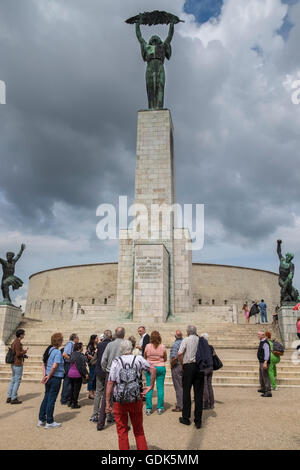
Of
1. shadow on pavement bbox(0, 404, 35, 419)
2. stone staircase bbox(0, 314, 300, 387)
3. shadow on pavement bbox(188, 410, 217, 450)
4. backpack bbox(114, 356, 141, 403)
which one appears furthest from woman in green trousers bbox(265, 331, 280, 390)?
shadow on pavement bbox(0, 404, 35, 419)

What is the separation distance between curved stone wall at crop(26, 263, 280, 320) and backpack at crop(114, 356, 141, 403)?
29.1 m

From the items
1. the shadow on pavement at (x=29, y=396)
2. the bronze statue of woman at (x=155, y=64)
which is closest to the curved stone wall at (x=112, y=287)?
the bronze statue of woman at (x=155, y=64)

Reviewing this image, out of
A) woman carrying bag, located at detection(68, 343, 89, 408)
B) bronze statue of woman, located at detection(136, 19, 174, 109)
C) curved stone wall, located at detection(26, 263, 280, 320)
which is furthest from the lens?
curved stone wall, located at detection(26, 263, 280, 320)

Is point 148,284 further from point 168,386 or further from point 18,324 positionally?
point 168,386

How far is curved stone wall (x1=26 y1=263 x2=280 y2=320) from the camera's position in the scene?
32938 millimetres

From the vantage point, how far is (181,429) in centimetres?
486

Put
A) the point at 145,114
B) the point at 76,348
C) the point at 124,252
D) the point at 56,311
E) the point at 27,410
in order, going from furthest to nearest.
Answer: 1. the point at 56,311
2. the point at 145,114
3. the point at 124,252
4. the point at 76,348
5. the point at 27,410

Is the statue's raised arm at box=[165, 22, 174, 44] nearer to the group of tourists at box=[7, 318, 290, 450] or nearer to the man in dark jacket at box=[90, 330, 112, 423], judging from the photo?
the group of tourists at box=[7, 318, 290, 450]

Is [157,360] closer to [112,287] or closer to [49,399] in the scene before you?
[49,399]

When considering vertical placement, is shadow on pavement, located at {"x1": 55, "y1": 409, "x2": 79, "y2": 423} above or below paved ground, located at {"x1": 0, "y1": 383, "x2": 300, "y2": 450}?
below

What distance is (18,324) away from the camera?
16000 millimetres

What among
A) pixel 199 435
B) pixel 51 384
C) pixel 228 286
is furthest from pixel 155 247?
pixel 228 286

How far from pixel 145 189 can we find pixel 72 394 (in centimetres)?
1652
